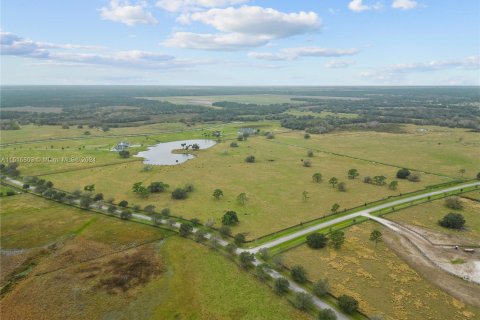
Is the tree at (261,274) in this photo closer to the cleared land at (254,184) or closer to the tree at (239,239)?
the tree at (239,239)

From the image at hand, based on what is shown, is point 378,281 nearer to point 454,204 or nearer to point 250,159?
point 454,204

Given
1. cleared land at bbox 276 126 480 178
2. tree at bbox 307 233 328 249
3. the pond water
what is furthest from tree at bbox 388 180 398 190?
the pond water

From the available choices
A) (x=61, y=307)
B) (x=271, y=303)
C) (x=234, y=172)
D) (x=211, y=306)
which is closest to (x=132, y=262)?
(x=61, y=307)

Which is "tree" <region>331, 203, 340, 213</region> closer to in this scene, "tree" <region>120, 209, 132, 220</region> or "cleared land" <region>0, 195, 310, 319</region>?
"cleared land" <region>0, 195, 310, 319</region>

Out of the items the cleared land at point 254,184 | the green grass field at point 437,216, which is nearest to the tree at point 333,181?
the cleared land at point 254,184

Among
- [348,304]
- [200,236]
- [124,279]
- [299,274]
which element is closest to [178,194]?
[200,236]

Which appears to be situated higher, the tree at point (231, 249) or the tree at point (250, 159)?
the tree at point (250, 159)

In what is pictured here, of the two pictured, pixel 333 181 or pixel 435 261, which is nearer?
pixel 435 261
